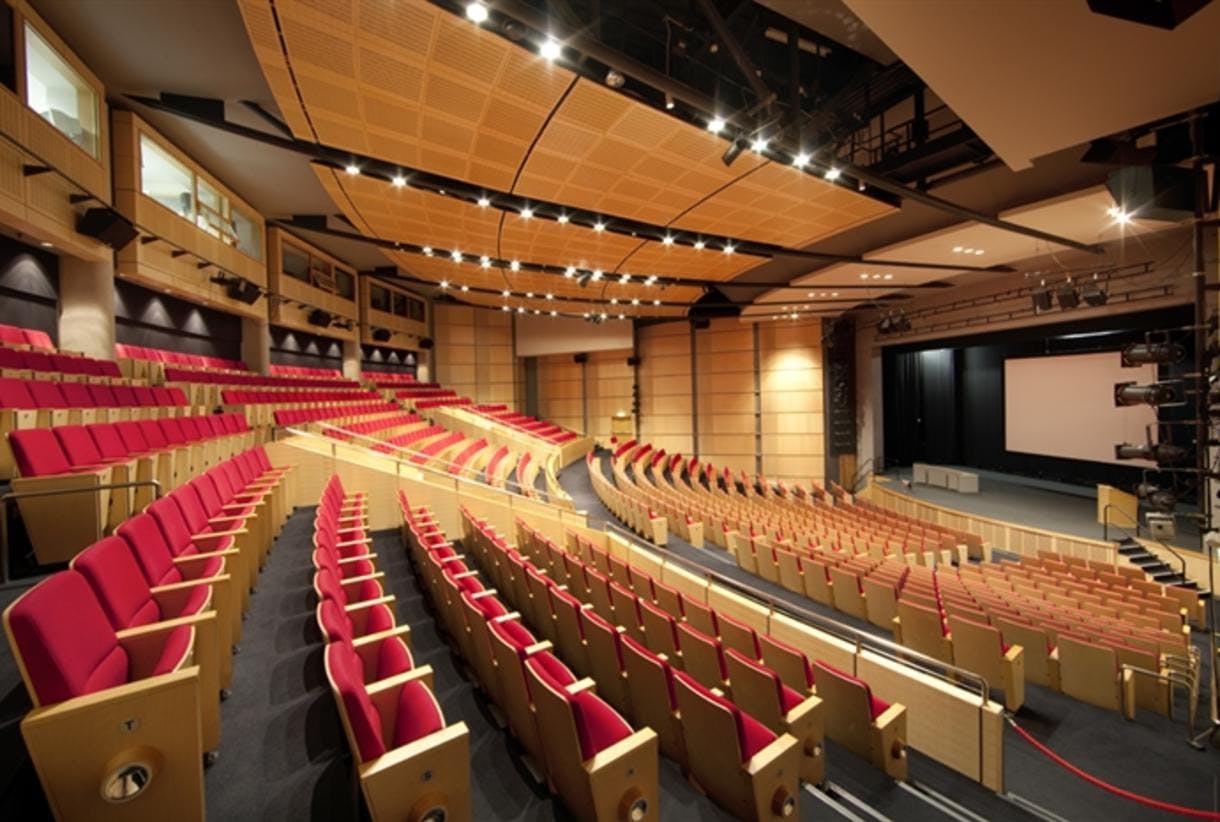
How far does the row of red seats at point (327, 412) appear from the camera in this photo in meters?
4.86

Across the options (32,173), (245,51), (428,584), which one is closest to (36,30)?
(32,173)

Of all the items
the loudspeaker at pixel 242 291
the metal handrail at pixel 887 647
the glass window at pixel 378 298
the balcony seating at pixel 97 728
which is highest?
the glass window at pixel 378 298

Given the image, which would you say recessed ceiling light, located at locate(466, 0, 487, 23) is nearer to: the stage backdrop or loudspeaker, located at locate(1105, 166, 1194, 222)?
loudspeaker, located at locate(1105, 166, 1194, 222)

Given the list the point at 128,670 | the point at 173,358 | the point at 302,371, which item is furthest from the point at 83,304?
the point at 128,670

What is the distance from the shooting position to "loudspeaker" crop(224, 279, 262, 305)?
6348mm

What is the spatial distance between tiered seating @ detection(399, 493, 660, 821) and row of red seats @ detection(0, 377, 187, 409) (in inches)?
101

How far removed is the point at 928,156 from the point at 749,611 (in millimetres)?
4239

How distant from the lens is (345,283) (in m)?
9.56

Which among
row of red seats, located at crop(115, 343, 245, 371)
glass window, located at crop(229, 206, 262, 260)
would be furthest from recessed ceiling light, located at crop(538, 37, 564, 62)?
glass window, located at crop(229, 206, 262, 260)

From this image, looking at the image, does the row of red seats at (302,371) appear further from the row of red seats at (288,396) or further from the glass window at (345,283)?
the glass window at (345,283)

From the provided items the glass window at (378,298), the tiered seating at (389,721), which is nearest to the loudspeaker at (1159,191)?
the tiered seating at (389,721)

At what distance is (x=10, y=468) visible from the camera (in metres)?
2.11

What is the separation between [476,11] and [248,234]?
630 cm

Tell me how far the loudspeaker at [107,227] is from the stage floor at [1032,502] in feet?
35.2
